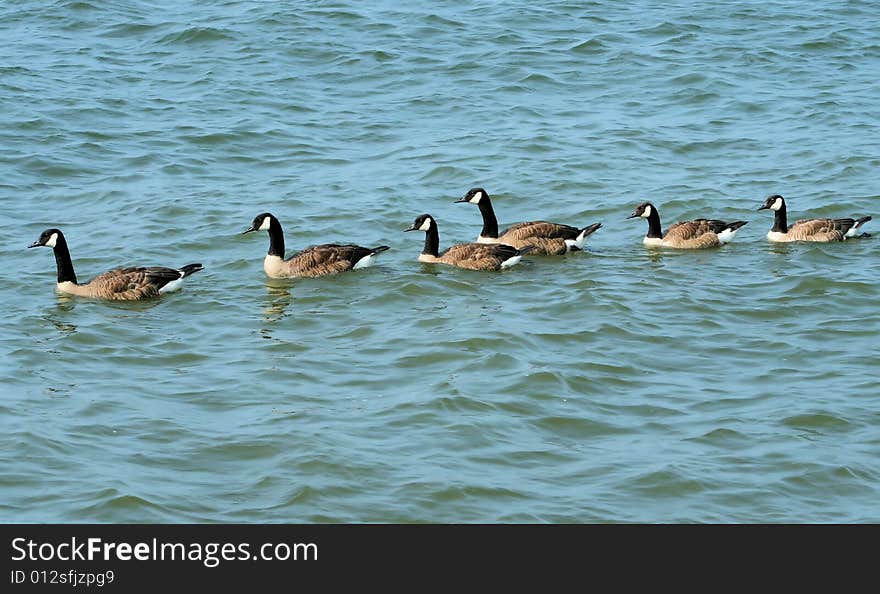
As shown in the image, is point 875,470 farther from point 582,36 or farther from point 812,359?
point 582,36

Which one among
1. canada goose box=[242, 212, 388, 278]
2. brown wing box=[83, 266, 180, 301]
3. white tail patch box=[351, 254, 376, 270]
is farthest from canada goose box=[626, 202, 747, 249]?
brown wing box=[83, 266, 180, 301]

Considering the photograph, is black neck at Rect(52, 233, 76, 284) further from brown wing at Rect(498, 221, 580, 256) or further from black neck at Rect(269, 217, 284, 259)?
brown wing at Rect(498, 221, 580, 256)

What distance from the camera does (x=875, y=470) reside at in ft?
36.0

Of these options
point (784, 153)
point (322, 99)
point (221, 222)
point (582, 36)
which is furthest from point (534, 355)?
point (582, 36)

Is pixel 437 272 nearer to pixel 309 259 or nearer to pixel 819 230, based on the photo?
pixel 309 259

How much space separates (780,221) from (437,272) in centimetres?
458

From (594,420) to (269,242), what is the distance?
7474 millimetres

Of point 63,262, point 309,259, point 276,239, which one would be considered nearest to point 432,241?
point 309,259

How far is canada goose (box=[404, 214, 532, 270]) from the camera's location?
16906 mm

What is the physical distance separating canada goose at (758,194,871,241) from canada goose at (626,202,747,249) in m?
0.48

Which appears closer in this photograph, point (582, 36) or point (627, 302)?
point (627, 302)

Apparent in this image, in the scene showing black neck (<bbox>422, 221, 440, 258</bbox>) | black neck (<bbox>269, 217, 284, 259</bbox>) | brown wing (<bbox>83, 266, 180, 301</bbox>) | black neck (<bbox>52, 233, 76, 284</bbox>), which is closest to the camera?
brown wing (<bbox>83, 266, 180, 301</bbox>)

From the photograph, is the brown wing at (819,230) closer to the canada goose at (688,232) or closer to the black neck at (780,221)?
the black neck at (780,221)
